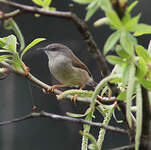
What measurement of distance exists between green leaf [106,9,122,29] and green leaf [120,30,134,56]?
2cm

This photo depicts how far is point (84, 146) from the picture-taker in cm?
85

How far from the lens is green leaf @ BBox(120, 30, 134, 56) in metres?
0.56

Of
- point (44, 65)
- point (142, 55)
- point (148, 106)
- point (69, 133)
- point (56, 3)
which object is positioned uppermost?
point (56, 3)

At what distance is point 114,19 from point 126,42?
0.05 metres

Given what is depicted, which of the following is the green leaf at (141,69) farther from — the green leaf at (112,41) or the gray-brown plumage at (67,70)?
the gray-brown plumage at (67,70)

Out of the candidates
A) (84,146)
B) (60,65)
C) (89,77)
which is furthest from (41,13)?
(89,77)

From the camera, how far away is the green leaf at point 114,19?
537 millimetres

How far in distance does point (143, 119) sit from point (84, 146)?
0.29 metres

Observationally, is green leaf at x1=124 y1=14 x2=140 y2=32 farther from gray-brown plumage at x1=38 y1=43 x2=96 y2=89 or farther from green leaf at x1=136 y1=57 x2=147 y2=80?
gray-brown plumage at x1=38 y1=43 x2=96 y2=89

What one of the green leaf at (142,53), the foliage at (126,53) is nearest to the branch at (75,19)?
the foliage at (126,53)

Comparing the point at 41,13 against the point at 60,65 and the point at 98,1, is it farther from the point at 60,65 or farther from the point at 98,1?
the point at 60,65

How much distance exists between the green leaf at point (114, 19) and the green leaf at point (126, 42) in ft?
0.05

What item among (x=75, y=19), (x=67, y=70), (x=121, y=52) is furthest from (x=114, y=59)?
(x=67, y=70)

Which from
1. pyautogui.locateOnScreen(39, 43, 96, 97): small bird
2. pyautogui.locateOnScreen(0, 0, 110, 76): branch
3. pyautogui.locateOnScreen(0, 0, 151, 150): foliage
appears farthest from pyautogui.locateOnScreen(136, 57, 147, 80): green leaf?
pyautogui.locateOnScreen(39, 43, 96, 97): small bird
